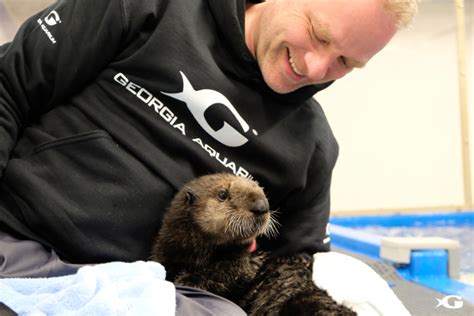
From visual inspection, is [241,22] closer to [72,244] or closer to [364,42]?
[364,42]

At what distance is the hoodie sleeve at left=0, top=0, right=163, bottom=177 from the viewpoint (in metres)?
1.14

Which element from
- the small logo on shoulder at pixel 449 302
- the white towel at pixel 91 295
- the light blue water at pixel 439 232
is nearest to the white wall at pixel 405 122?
the light blue water at pixel 439 232

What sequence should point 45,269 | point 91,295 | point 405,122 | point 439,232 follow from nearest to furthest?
1. point 91,295
2. point 45,269
3. point 439,232
4. point 405,122

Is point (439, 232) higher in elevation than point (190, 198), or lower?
lower

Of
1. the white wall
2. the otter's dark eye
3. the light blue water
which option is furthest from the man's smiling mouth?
the white wall

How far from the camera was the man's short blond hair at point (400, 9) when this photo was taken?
107 centimetres

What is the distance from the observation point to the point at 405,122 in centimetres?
456

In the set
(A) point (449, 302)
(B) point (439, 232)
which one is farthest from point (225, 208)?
(B) point (439, 232)

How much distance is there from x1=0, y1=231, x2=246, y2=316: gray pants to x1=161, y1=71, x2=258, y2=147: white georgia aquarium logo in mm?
432

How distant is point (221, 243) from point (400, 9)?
0.75 m

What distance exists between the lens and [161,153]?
1.18 meters

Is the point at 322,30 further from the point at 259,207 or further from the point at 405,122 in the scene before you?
the point at 405,122

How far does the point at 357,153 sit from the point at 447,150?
91cm

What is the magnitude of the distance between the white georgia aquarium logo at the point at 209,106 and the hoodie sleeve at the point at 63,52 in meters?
0.20
